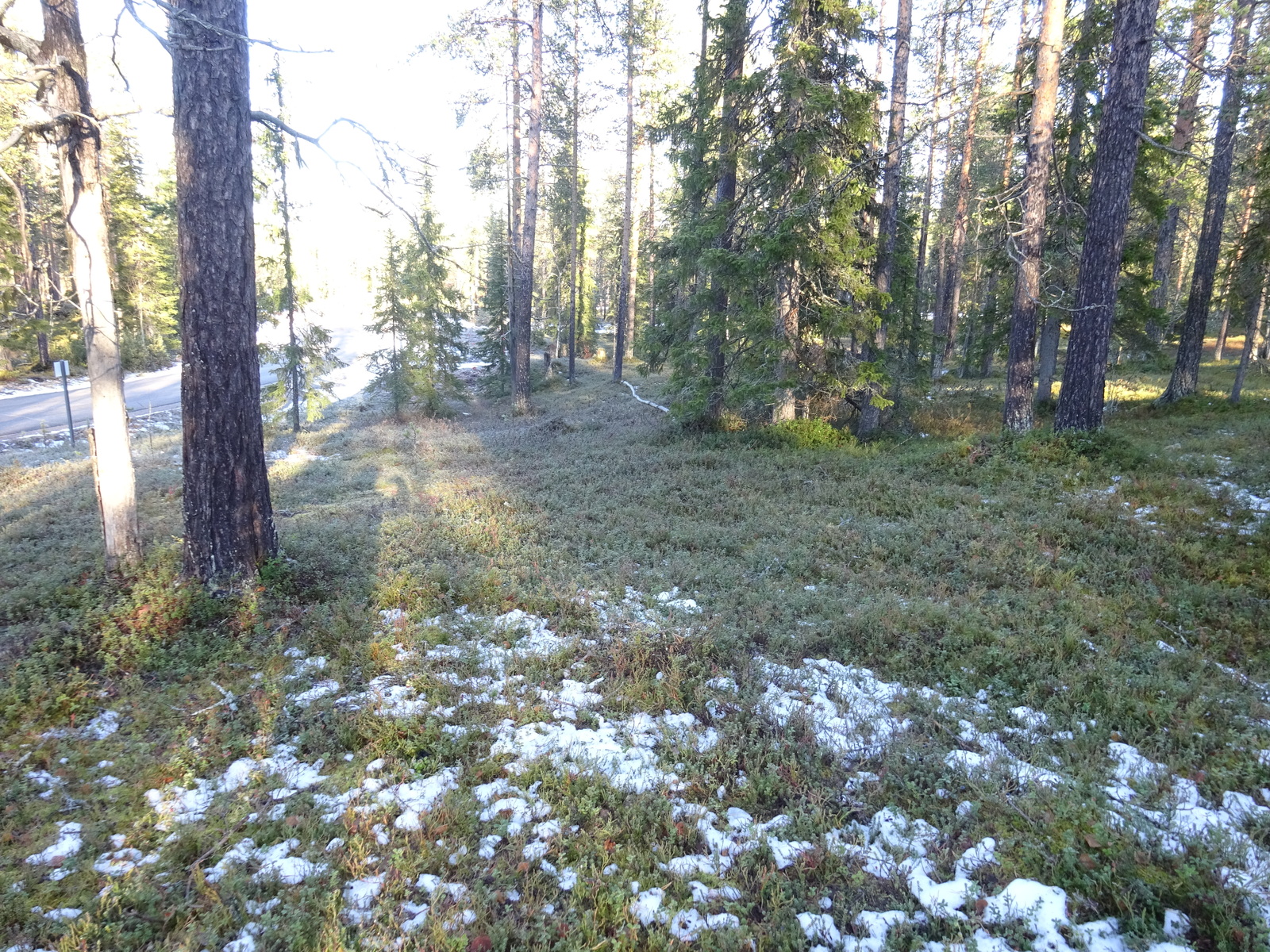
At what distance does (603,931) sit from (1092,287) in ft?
39.6

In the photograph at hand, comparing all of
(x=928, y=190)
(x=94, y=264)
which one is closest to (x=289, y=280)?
(x=94, y=264)

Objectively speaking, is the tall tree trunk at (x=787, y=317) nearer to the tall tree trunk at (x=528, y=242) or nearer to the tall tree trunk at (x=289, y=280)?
the tall tree trunk at (x=528, y=242)

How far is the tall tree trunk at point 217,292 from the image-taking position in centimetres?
602

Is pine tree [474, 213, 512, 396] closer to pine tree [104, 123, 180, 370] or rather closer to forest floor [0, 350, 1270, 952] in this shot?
pine tree [104, 123, 180, 370]

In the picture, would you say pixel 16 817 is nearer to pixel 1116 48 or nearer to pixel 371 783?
pixel 371 783

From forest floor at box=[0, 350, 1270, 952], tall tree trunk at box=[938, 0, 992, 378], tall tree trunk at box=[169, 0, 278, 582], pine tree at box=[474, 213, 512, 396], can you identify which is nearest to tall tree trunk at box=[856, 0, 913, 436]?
tall tree trunk at box=[938, 0, 992, 378]

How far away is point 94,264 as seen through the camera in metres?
6.65

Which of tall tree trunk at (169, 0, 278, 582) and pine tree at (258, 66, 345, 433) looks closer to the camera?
tall tree trunk at (169, 0, 278, 582)

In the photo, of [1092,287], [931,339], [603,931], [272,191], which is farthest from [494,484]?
[272,191]

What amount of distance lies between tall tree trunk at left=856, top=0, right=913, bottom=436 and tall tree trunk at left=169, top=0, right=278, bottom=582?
1165 cm

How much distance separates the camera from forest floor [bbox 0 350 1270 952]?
3.35 metres

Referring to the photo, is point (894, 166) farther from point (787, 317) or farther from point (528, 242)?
point (528, 242)

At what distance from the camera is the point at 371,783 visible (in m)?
4.36

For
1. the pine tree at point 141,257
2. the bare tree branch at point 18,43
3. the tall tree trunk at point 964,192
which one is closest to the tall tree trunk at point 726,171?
the tall tree trunk at point 964,192
